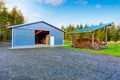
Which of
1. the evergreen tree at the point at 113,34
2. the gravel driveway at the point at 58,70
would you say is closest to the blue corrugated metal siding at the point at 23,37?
the gravel driveway at the point at 58,70

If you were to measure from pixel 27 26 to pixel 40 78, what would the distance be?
1545cm

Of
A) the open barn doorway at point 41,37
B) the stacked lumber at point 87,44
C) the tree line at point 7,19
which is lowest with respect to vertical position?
the stacked lumber at point 87,44

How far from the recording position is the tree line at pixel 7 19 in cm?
3350

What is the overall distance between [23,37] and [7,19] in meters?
20.4

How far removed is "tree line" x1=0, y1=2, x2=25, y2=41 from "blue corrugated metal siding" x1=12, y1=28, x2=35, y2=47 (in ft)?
55.1

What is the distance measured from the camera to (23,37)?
18438mm

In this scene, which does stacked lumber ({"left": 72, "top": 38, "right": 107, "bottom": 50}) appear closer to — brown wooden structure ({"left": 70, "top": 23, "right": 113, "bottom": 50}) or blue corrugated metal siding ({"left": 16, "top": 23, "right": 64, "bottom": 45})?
brown wooden structure ({"left": 70, "top": 23, "right": 113, "bottom": 50})

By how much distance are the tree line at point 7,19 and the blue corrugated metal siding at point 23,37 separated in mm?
16780

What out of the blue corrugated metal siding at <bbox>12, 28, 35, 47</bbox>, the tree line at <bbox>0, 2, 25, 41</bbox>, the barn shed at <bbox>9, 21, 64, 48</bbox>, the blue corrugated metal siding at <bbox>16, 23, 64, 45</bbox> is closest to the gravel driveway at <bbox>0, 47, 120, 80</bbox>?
the blue corrugated metal siding at <bbox>12, 28, 35, 47</bbox>

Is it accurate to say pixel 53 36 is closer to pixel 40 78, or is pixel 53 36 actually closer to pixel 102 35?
pixel 40 78

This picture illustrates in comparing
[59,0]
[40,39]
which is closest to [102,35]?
[40,39]

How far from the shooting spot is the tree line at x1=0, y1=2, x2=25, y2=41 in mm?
33500

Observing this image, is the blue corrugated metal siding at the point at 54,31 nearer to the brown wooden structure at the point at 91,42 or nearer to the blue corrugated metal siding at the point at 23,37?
the blue corrugated metal siding at the point at 23,37

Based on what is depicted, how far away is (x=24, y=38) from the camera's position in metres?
18.5
